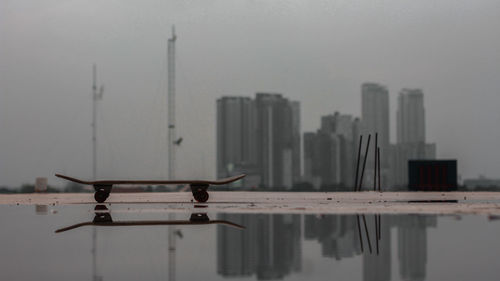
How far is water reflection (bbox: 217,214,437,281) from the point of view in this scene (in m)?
5.41

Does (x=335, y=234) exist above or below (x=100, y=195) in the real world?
below

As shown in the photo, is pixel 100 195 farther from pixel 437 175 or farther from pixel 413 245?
pixel 437 175

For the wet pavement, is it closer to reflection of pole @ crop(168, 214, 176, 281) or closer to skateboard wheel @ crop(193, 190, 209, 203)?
reflection of pole @ crop(168, 214, 176, 281)

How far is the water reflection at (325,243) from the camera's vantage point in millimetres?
5406

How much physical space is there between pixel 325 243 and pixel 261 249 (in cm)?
93

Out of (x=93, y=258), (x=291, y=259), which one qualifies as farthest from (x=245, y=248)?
(x=93, y=258)

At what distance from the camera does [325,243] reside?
7.48 meters

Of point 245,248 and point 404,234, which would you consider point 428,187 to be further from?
point 245,248

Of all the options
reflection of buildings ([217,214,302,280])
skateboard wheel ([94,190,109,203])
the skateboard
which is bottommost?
reflection of buildings ([217,214,302,280])

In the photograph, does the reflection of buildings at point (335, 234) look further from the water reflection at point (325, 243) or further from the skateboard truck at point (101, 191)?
the skateboard truck at point (101, 191)

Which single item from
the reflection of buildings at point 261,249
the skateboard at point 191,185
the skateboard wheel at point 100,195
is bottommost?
the reflection of buildings at point 261,249

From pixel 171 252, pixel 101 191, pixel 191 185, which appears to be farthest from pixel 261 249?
pixel 101 191

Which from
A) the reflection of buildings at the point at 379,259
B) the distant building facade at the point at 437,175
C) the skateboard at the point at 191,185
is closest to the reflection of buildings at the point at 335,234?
the reflection of buildings at the point at 379,259

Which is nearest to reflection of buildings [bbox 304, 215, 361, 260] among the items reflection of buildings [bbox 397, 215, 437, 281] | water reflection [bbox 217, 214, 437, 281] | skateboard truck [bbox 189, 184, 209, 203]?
water reflection [bbox 217, 214, 437, 281]
